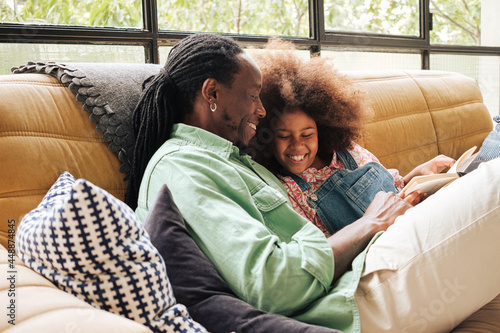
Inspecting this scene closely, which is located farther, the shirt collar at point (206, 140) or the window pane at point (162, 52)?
the window pane at point (162, 52)

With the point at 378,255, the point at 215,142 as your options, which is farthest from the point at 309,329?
the point at 215,142

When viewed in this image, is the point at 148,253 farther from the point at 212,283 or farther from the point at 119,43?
the point at 119,43

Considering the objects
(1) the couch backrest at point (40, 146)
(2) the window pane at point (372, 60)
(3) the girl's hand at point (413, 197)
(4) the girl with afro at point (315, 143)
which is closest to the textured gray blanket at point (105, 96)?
(1) the couch backrest at point (40, 146)

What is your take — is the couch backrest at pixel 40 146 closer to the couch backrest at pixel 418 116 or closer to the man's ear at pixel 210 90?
the man's ear at pixel 210 90

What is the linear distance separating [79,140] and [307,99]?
2.56ft

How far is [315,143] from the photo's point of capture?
69.2 inches

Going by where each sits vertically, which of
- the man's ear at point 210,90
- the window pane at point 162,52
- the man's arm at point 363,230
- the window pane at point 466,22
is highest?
the window pane at point 466,22

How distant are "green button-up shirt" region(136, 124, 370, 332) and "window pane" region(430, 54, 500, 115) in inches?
116

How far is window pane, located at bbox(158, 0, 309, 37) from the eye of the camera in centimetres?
230

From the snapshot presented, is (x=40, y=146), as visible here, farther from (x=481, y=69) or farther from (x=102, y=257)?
(x=481, y=69)

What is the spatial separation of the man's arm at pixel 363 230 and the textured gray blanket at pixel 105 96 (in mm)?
630

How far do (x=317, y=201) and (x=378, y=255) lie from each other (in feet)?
1.67

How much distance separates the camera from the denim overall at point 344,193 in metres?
1.66

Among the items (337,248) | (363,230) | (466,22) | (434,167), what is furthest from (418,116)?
(466,22)
